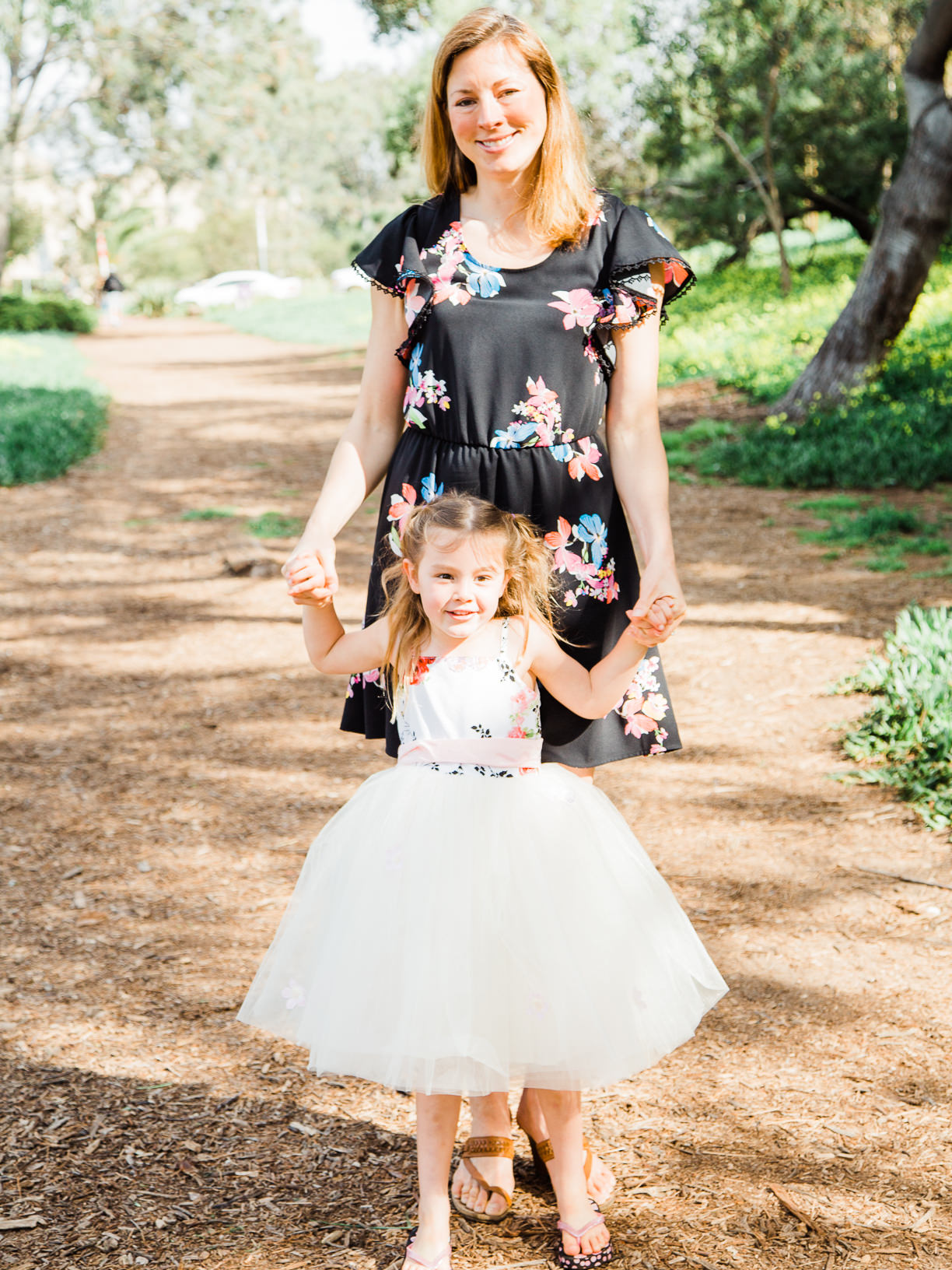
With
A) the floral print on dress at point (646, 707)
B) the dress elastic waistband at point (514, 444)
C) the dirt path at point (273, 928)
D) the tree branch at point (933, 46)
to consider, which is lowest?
the dirt path at point (273, 928)

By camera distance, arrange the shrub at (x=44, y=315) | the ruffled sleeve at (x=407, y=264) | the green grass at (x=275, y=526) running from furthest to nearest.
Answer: the shrub at (x=44, y=315) < the green grass at (x=275, y=526) < the ruffled sleeve at (x=407, y=264)

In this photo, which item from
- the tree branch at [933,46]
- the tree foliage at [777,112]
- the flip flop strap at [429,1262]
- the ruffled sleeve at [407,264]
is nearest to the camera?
the flip flop strap at [429,1262]

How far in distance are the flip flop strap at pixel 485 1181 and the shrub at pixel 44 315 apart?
28217 millimetres

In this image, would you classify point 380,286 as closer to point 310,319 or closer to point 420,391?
point 420,391

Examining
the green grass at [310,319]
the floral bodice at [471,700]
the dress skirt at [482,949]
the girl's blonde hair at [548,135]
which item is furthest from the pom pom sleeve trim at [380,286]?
the green grass at [310,319]

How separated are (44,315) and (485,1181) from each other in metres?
29.5

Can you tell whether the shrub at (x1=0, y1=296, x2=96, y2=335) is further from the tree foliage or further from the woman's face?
the woman's face

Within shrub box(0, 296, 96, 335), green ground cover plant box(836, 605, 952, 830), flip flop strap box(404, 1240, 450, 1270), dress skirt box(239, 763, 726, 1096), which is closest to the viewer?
dress skirt box(239, 763, 726, 1096)

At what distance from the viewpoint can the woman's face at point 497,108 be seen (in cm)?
213

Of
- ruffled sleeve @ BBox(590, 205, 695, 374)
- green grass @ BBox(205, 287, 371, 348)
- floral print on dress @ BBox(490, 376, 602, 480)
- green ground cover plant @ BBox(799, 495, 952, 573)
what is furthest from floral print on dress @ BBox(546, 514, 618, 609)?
green grass @ BBox(205, 287, 371, 348)

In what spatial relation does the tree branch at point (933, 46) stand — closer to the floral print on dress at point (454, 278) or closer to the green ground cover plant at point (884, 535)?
the green ground cover plant at point (884, 535)

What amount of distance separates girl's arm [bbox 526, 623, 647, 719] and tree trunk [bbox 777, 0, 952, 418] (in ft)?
27.4

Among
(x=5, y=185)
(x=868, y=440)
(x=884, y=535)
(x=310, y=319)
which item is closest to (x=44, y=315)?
(x=5, y=185)

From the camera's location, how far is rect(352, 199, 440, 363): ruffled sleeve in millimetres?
2225
